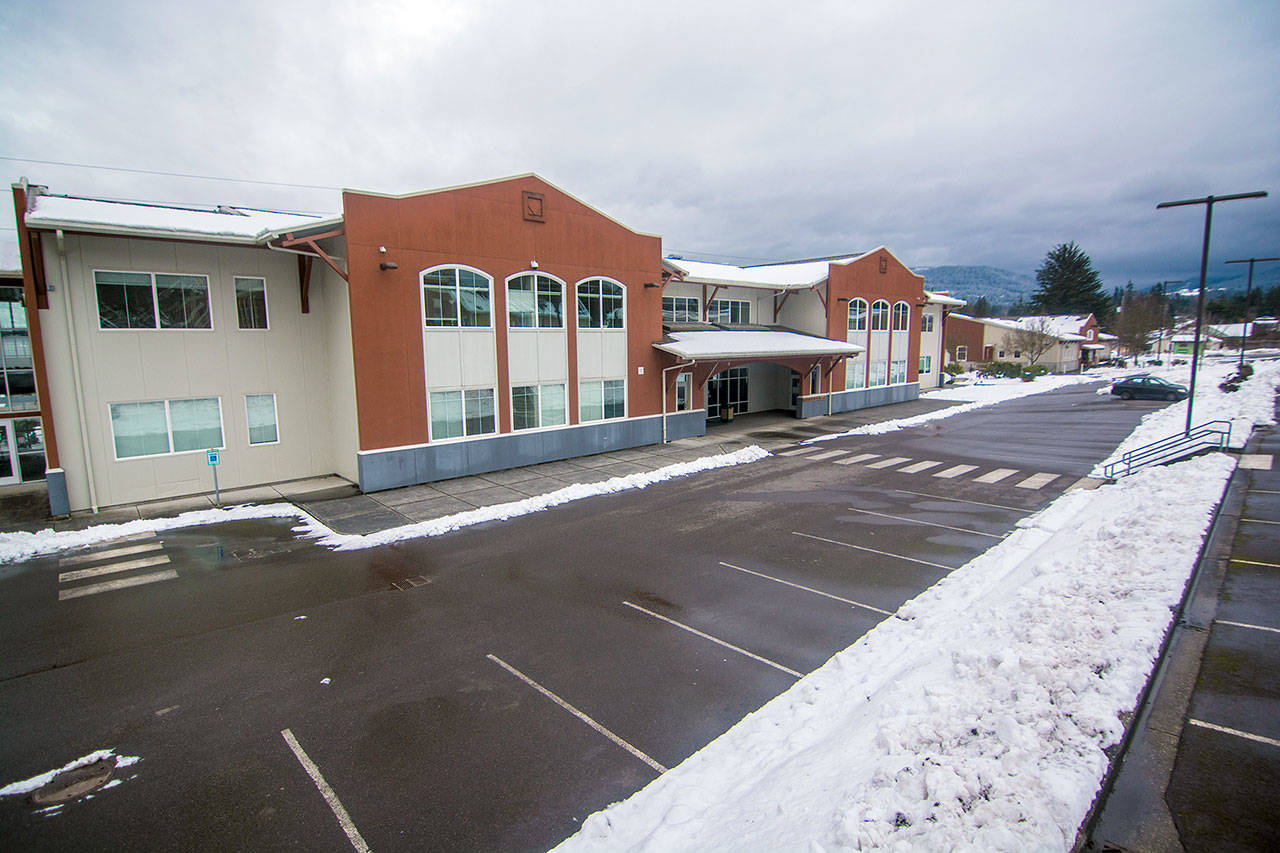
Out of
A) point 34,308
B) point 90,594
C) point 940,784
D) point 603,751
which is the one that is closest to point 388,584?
point 90,594

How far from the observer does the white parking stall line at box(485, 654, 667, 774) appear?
6344 mm

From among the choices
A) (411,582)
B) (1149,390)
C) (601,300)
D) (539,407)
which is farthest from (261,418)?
(1149,390)

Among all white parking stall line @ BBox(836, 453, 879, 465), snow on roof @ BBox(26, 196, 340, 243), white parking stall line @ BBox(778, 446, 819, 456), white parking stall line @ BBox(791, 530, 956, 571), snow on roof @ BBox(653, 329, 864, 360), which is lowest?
white parking stall line @ BBox(791, 530, 956, 571)

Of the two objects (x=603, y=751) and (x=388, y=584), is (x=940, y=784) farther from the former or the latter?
(x=388, y=584)

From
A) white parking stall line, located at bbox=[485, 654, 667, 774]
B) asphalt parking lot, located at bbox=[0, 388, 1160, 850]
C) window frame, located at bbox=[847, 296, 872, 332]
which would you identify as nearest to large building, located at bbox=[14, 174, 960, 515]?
asphalt parking lot, located at bbox=[0, 388, 1160, 850]

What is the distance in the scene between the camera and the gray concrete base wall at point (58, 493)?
15.4 m

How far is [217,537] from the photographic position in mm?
14195

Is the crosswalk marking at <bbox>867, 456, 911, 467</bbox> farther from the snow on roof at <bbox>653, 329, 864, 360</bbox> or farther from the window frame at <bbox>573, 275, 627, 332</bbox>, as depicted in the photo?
the window frame at <bbox>573, 275, 627, 332</bbox>

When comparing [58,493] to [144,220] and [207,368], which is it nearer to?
[207,368]

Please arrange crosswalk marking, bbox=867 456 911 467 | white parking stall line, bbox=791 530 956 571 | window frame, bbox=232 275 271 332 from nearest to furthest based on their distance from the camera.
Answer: white parking stall line, bbox=791 530 956 571, window frame, bbox=232 275 271 332, crosswalk marking, bbox=867 456 911 467

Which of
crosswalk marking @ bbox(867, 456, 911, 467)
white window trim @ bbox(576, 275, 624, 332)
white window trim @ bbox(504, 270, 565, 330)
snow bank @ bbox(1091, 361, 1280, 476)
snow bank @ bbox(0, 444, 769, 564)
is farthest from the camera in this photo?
white window trim @ bbox(576, 275, 624, 332)

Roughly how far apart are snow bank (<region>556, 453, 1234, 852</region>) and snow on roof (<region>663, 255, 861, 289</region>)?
20642 millimetres

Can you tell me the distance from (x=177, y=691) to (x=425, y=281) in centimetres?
1323

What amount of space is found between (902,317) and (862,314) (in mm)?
4834
